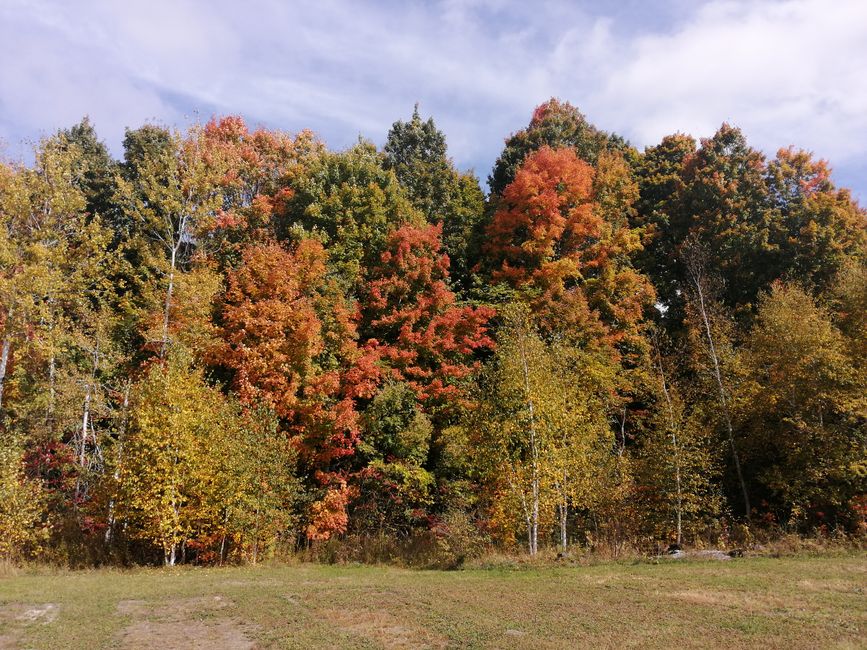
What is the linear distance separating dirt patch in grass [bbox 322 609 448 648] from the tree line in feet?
28.2

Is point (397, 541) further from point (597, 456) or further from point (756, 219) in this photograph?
point (756, 219)

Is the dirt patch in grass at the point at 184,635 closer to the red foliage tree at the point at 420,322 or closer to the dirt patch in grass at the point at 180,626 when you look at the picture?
the dirt patch in grass at the point at 180,626

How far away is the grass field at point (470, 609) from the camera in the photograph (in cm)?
958

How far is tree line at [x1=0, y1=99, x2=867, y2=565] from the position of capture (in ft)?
67.6

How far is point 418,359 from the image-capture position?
2783 centimetres

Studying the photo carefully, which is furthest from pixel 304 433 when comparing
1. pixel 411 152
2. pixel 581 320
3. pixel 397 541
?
pixel 411 152

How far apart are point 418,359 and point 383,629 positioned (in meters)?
17.8

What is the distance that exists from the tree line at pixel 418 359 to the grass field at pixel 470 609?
4.37 meters

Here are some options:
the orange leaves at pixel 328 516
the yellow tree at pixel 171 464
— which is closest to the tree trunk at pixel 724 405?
the orange leaves at pixel 328 516

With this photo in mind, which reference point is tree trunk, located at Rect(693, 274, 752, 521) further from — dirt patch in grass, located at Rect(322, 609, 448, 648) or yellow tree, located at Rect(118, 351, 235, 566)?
yellow tree, located at Rect(118, 351, 235, 566)

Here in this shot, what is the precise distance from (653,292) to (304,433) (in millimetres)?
19829

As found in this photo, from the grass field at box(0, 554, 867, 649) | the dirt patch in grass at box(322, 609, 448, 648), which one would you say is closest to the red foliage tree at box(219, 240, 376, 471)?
the grass field at box(0, 554, 867, 649)

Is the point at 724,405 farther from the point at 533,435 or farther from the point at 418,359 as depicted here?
the point at 418,359

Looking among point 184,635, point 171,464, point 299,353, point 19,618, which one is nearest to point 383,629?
point 184,635
